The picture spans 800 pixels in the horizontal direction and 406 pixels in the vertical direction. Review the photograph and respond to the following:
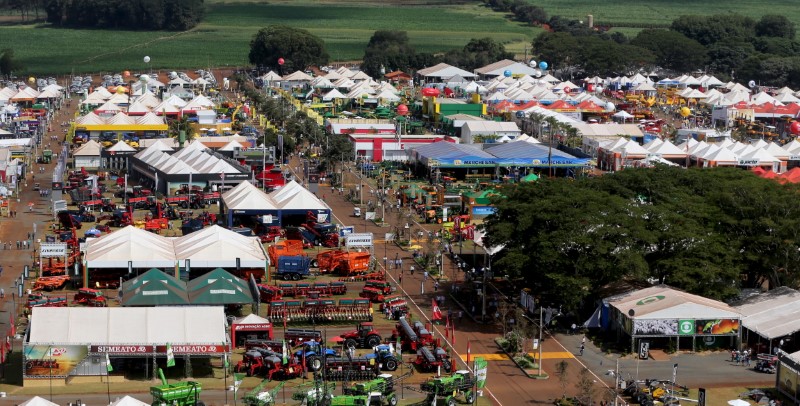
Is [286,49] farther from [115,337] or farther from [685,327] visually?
[115,337]

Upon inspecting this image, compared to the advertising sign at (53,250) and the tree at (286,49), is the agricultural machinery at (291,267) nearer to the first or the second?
the advertising sign at (53,250)

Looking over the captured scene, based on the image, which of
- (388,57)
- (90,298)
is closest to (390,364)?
(90,298)

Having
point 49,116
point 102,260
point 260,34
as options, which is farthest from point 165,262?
point 260,34

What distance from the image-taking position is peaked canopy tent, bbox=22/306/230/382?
115ft

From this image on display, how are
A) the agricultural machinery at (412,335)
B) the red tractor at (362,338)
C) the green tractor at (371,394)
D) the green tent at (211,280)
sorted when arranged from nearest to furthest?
the green tractor at (371,394) < the agricultural machinery at (412,335) < the red tractor at (362,338) < the green tent at (211,280)

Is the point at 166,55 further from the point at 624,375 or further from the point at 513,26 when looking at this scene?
the point at 624,375

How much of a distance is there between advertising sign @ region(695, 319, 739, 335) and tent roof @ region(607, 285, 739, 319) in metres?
0.12

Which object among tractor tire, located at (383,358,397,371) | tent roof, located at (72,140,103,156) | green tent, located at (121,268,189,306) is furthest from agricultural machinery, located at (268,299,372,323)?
tent roof, located at (72,140,103,156)

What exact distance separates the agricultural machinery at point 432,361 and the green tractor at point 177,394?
664 cm

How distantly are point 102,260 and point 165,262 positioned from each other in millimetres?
2137

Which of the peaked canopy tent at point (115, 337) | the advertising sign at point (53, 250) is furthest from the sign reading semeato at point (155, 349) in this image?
the advertising sign at point (53, 250)

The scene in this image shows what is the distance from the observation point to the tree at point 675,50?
443 ft

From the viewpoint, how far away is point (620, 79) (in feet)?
398

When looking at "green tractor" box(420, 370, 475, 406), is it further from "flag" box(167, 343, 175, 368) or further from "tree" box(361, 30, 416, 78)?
"tree" box(361, 30, 416, 78)
